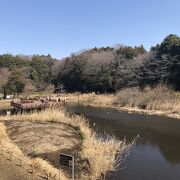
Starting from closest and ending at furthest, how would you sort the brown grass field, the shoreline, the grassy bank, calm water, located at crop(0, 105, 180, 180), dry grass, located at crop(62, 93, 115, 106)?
the grassy bank
calm water, located at crop(0, 105, 180, 180)
the shoreline
the brown grass field
dry grass, located at crop(62, 93, 115, 106)

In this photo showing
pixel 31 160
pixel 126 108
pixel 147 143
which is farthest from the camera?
pixel 126 108

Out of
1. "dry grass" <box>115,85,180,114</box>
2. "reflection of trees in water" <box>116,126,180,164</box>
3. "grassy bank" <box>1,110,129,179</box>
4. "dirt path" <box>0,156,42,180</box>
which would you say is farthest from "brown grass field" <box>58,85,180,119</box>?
"dirt path" <box>0,156,42,180</box>

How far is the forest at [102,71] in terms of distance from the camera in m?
43.8

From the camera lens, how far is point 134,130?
23844mm

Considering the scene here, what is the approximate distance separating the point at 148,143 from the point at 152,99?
17059 millimetres

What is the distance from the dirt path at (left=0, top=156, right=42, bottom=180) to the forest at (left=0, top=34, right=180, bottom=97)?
31.6 metres

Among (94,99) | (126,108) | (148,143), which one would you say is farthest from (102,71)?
(148,143)

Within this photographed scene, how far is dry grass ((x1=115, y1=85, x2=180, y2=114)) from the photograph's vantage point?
33.9 metres

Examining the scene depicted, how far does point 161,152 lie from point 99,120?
39.9ft

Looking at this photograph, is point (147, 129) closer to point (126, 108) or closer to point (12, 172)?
point (126, 108)

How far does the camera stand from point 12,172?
1082cm

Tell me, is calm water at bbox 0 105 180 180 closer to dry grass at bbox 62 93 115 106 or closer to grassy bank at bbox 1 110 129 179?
→ grassy bank at bbox 1 110 129 179

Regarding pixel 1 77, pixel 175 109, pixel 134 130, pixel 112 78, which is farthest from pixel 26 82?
pixel 134 130

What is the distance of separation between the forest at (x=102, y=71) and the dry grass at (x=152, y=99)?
14.0 feet
